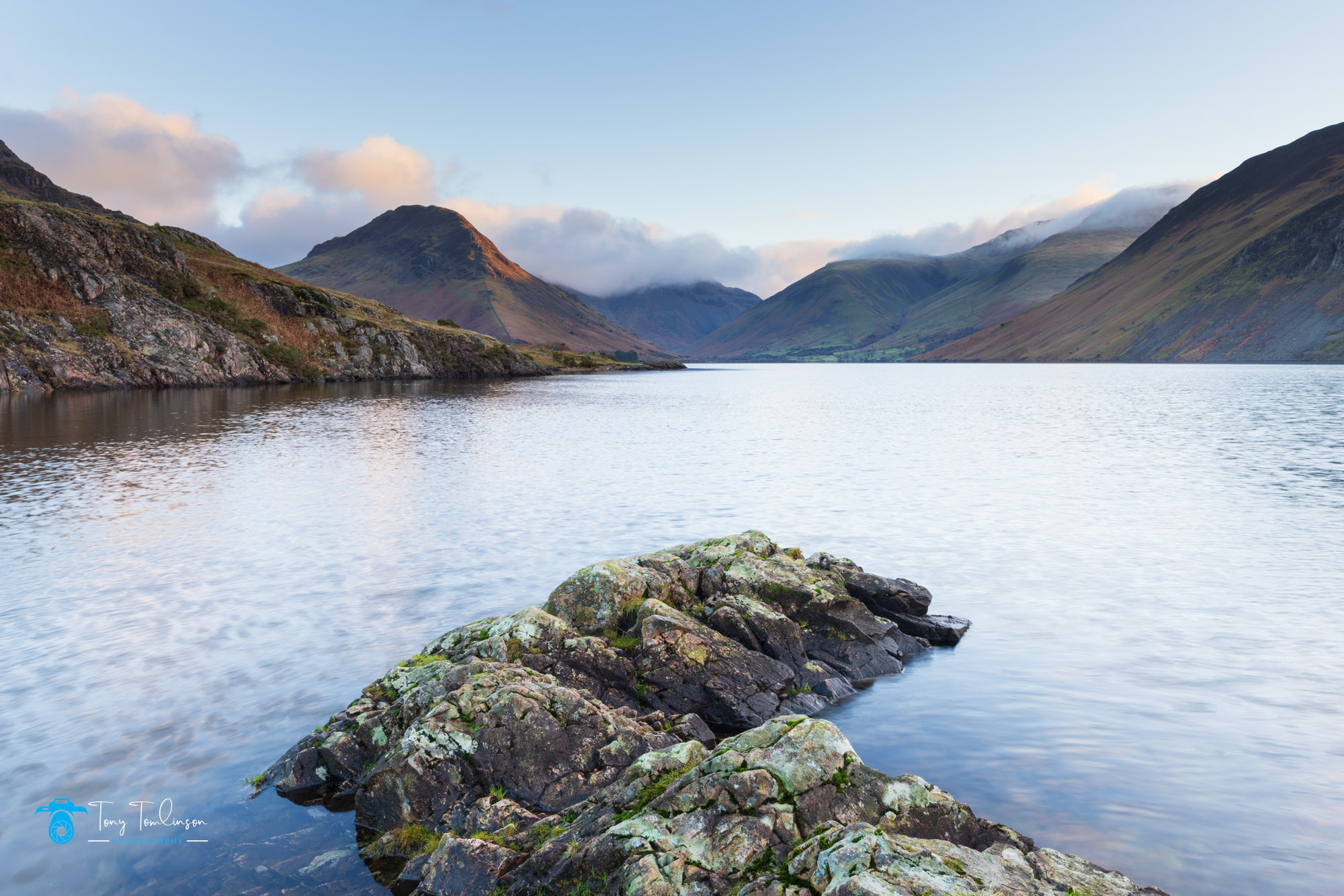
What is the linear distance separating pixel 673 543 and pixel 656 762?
2181 cm

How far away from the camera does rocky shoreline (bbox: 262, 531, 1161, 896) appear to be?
348 inches

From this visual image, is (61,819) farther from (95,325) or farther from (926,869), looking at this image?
(95,325)

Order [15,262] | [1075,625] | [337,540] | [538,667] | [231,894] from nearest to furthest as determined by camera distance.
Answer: [231,894], [538,667], [1075,625], [337,540], [15,262]

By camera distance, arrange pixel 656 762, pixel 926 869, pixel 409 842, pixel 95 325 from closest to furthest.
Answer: pixel 926 869 < pixel 656 762 < pixel 409 842 < pixel 95 325

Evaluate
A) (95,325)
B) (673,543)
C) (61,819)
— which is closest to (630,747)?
(61,819)

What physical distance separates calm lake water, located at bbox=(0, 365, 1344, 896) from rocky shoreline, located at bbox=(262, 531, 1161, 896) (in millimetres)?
1203

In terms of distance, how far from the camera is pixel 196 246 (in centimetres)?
18625

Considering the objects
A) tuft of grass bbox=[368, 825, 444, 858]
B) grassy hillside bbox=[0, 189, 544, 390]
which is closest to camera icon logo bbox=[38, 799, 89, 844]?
tuft of grass bbox=[368, 825, 444, 858]

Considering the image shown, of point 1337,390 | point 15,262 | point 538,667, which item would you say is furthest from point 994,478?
point 15,262

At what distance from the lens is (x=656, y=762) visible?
36.2 ft

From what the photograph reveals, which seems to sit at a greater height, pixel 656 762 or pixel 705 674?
pixel 656 762

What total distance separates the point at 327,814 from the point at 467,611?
11.0 meters

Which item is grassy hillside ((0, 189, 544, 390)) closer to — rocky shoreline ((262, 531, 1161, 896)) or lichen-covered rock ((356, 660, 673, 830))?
rocky shoreline ((262, 531, 1161, 896))

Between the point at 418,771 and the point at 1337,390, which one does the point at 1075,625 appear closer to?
the point at 418,771
